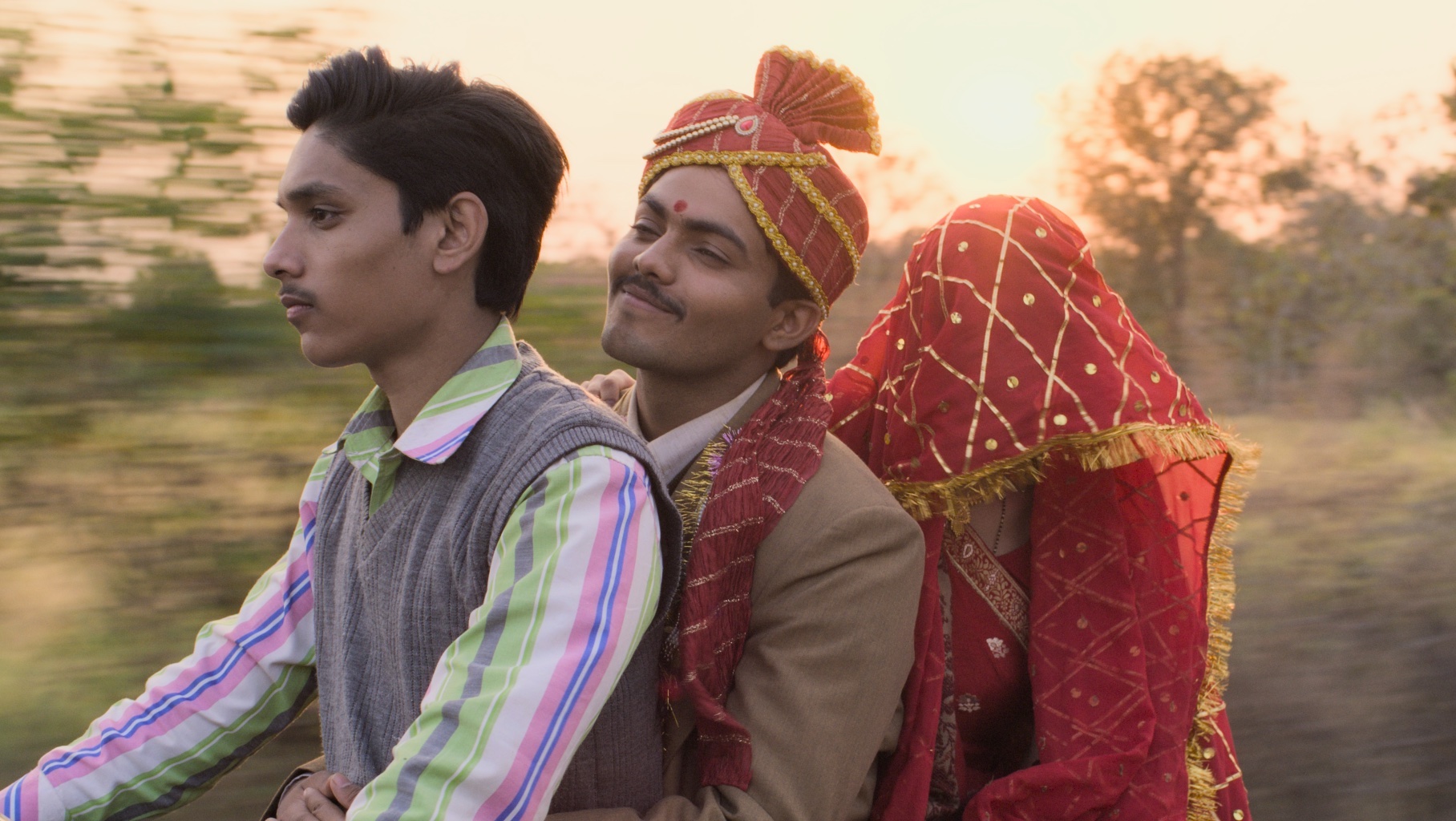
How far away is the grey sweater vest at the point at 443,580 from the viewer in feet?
5.01

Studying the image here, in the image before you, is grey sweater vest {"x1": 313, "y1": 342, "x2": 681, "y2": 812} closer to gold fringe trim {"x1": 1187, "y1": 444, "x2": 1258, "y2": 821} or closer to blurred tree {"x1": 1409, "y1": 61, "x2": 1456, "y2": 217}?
gold fringe trim {"x1": 1187, "y1": 444, "x2": 1258, "y2": 821}

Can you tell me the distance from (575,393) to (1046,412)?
2.73ft

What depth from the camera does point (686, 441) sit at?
2.14 m

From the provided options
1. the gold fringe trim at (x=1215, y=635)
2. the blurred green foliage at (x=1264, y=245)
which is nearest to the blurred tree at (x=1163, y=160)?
the blurred green foliage at (x=1264, y=245)

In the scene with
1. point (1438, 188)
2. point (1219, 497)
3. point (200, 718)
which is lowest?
point (200, 718)

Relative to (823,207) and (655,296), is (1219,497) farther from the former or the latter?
(655,296)

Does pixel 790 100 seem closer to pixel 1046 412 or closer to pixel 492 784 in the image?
pixel 1046 412

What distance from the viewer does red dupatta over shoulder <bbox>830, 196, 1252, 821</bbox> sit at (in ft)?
6.72

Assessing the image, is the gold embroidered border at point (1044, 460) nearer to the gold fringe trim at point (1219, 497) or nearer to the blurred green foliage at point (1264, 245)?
the gold fringe trim at point (1219, 497)

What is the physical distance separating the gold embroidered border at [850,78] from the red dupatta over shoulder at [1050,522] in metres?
0.21

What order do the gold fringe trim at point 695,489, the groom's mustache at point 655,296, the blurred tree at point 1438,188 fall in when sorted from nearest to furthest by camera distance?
the gold fringe trim at point 695,489, the groom's mustache at point 655,296, the blurred tree at point 1438,188

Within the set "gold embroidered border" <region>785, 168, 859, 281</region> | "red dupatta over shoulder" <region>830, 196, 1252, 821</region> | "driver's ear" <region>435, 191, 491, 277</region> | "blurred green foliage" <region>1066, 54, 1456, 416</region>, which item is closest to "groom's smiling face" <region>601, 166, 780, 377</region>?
"gold embroidered border" <region>785, 168, 859, 281</region>

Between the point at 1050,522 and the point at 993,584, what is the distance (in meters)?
0.15

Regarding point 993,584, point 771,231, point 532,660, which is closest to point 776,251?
point 771,231
